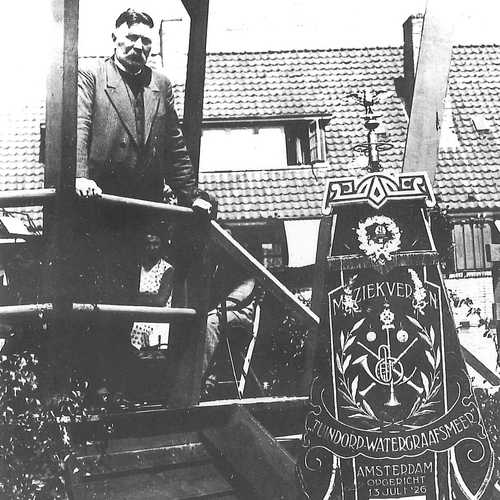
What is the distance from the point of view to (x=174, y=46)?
1224cm

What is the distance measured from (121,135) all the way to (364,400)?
121 cm

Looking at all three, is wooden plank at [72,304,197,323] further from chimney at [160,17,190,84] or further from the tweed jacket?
chimney at [160,17,190,84]

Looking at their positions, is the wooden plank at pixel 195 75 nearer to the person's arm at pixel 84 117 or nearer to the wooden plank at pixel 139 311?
the person's arm at pixel 84 117

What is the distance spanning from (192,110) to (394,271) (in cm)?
110

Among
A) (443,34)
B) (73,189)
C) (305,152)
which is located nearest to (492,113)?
(305,152)

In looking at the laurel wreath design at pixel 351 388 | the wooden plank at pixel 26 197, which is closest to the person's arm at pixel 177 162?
the wooden plank at pixel 26 197

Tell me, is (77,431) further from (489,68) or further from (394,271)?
(489,68)

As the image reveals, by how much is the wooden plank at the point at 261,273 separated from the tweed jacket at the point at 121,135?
20 centimetres

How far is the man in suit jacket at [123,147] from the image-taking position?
2.54 metres

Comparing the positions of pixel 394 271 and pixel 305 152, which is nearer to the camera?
pixel 394 271

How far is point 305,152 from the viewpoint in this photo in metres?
11.9

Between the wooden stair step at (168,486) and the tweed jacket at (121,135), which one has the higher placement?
the tweed jacket at (121,135)

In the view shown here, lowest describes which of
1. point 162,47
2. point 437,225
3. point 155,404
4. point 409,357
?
point 155,404

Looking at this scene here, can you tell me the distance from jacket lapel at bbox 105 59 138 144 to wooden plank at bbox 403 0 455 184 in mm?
1016
